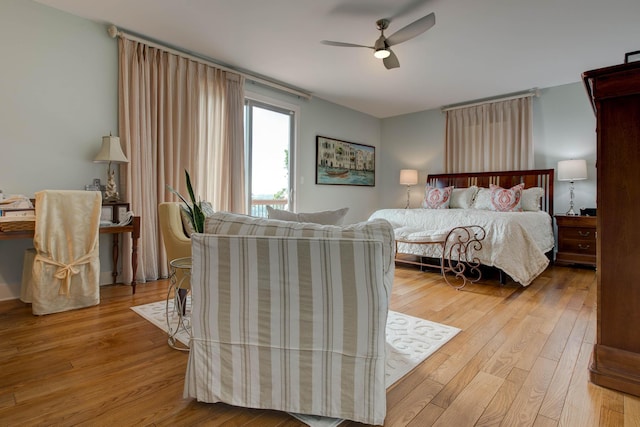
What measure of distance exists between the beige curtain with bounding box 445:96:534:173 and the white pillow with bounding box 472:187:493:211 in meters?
0.70

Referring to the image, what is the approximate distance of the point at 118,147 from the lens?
307 cm

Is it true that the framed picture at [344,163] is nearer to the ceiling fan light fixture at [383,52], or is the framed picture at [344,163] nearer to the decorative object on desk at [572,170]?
the ceiling fan light fixture at [383,52]

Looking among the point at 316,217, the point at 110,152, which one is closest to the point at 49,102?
the point at 110,152

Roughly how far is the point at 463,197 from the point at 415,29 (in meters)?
2.98

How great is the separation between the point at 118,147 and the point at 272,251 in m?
2.58

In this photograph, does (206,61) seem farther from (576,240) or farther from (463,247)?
(576,240)

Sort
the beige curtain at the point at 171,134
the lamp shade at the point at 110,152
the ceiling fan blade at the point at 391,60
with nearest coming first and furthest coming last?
the lamp shade at the point at 110,152 < the ceiling fan blade at the point at 391,60 < the beige curtain at the point at 171,134

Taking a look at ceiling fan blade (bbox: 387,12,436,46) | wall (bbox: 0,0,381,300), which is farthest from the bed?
wall (bbox: 0,0,381,300)

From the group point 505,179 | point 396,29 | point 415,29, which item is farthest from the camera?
point 505,179

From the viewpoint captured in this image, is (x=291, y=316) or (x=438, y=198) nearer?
(x=291, y=316)

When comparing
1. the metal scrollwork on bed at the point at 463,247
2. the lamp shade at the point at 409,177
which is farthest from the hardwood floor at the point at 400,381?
the lamp shade at the point at 409,177

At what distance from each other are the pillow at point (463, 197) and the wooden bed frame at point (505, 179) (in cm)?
34

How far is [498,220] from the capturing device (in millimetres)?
3381

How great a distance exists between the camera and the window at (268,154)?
15.0ft
